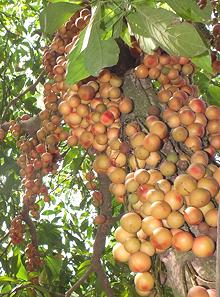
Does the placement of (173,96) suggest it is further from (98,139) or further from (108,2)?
(108,2)

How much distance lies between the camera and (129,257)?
108 cm

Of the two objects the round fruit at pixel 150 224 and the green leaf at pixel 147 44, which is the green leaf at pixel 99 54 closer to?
the green leaf at pixel 147 44

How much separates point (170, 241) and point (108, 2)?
671mm

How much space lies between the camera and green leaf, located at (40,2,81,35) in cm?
120

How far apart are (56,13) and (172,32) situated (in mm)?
408

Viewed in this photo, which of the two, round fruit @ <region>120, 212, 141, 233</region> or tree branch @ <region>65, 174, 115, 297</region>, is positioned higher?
round fruit @ <region>120, 212, 141, 233</region>

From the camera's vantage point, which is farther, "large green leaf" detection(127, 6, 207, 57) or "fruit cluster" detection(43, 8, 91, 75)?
"fruit cluster" detection(43, 8, 91, 75)

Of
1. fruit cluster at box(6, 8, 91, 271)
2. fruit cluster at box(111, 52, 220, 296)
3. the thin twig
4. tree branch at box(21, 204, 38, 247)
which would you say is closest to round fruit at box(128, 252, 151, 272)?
fruit cluster at box(111, 52, 220, 296)

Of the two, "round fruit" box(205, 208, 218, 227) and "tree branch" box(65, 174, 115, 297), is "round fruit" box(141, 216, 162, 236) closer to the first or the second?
"round fruit" box(205, 208, 218, 227)

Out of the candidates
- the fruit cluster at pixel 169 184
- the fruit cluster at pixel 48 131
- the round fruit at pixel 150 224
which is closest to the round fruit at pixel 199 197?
the fruit cluster at pixel 169 184

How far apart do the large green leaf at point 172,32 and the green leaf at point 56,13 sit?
0.29 m

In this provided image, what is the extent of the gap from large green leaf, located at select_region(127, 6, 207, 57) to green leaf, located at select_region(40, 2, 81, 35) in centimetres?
29

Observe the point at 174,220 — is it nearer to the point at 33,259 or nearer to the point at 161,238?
the point at 161,238

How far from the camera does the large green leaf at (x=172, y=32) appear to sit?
960mm
